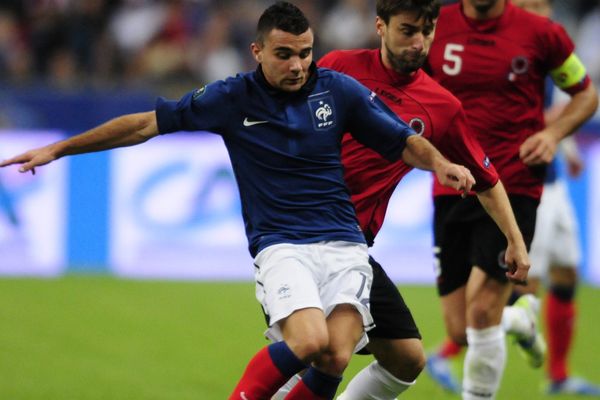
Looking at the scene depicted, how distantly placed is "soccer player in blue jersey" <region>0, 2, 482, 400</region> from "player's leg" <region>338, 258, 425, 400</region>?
424mm

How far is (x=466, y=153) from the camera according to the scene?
567cm

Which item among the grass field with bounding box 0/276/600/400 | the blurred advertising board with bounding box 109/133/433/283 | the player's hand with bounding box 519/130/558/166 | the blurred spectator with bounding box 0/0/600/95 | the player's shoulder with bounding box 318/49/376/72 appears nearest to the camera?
the player's shoulder with bounding box 318/49/376/72

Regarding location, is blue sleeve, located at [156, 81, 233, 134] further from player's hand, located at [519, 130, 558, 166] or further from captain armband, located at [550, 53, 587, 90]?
captain armband, located at [550, 53, 587, 90]

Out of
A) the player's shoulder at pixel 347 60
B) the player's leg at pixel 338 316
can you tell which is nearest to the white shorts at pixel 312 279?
the player's leg at pixel 338 316

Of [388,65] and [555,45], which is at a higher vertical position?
[388,65]

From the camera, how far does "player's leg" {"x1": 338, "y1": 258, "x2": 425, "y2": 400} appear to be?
5801 millimetres

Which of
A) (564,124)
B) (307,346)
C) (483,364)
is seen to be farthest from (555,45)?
(307,346)

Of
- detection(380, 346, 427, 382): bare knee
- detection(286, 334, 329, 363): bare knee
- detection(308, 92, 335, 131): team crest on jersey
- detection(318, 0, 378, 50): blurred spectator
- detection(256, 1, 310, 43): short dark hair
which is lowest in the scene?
detection(380, 346, 427, 382): bare knee

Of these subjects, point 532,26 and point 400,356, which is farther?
point 532,26

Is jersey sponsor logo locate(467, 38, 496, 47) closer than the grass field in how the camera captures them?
Yes

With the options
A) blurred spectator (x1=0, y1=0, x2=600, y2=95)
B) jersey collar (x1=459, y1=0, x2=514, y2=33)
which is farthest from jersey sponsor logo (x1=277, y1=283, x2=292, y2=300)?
blurred spectator (x1=0, y1=0, x2=600, y2=95)

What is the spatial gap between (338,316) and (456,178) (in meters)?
0.78

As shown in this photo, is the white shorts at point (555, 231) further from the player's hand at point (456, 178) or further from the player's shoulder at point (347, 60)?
the player's hand at point (456, 178)

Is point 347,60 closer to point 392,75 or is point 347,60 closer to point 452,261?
point 392,75
